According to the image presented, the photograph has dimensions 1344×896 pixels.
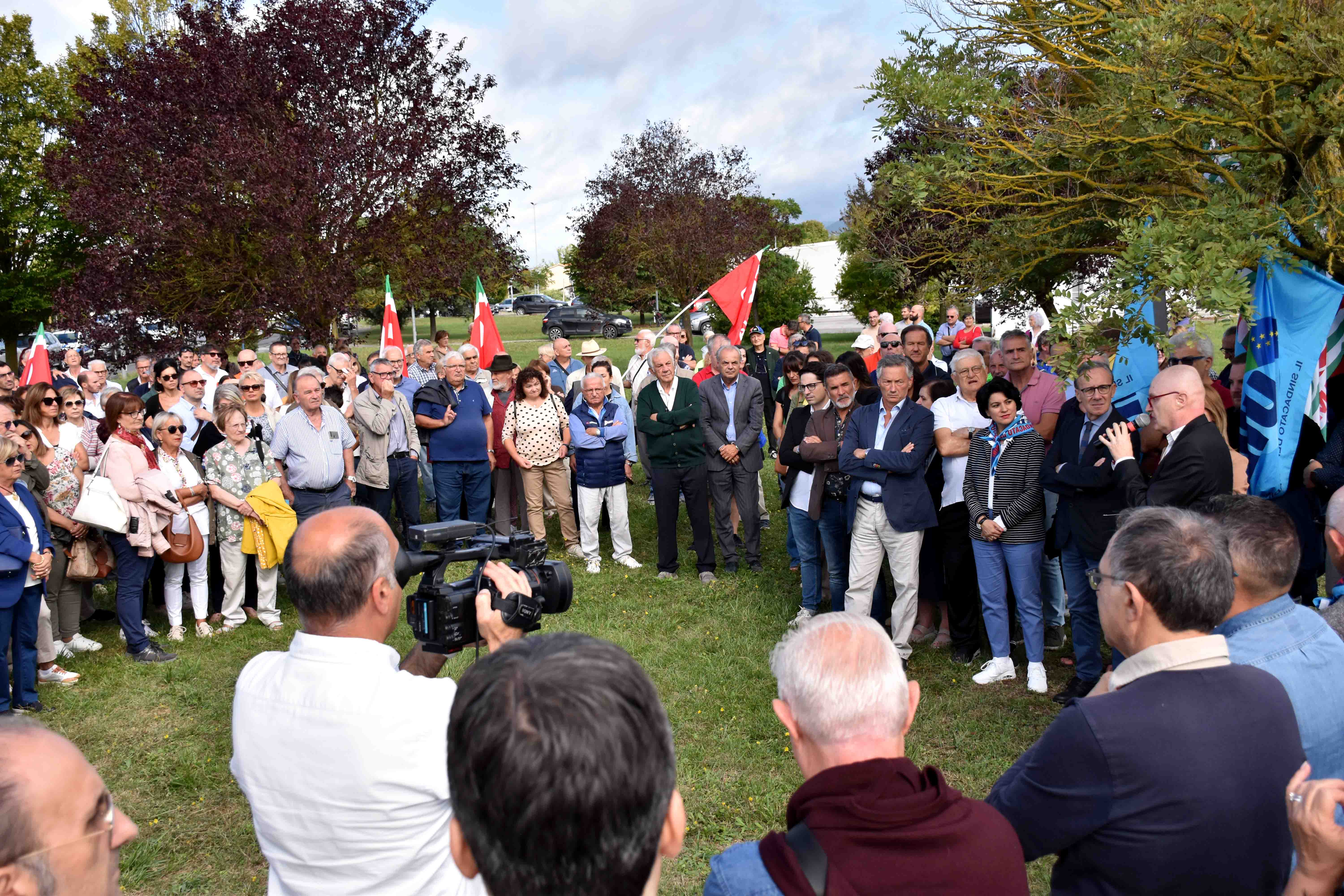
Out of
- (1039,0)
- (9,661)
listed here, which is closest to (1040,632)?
(1039,0)

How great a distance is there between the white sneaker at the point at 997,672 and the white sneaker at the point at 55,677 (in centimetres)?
632

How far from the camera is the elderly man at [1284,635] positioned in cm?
251

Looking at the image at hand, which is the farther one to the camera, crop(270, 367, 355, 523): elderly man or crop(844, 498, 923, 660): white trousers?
crop(270, 367, 355, 523): elderly man

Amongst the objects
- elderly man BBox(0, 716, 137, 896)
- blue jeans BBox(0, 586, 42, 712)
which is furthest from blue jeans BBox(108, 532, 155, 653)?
elderly man BBox(0, 716, 137, 896)

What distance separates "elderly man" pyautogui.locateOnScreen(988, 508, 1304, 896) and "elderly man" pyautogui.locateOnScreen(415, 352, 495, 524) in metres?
7.61

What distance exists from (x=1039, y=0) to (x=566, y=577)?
11.8 feet

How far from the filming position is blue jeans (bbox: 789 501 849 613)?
23.0ft

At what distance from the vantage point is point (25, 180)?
22.8 metres

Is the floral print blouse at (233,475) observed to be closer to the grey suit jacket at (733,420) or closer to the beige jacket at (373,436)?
the beige jacket at (373,436)

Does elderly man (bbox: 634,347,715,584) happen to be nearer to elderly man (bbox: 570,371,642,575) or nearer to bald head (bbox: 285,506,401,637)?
elderly man (bbox: 570,371,642,575)

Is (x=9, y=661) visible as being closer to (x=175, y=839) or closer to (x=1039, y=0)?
(x=175, y=839)

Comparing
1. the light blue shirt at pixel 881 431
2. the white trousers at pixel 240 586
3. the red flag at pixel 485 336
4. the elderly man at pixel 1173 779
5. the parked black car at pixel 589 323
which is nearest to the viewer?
the elderly man at pixel 1173 779

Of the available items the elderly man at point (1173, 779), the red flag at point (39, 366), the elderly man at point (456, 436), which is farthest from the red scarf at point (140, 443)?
the elderly man at point (1173, 779)

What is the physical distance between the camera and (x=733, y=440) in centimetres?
872
